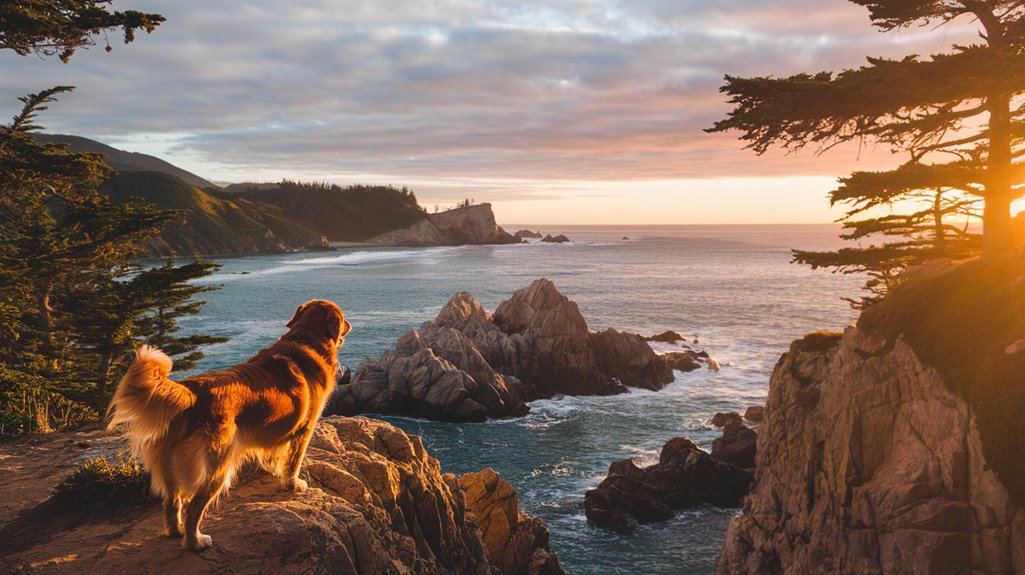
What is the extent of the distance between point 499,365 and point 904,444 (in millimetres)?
30745

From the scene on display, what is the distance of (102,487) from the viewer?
21.9 feet

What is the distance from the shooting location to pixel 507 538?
1481 centimetres

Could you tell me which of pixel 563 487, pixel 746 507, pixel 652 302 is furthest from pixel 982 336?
pixel 652 302

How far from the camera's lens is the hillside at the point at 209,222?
5704 inches

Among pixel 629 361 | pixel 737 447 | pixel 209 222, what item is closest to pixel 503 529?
pixel 737 447

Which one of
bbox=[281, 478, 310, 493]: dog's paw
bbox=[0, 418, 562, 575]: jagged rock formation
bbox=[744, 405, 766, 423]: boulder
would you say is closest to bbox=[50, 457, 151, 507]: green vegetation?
bbox=[0, 418, 562, 575]: jagged rock formation

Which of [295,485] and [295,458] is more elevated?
[295,458]

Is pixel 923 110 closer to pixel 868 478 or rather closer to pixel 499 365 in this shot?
pixel 868 478

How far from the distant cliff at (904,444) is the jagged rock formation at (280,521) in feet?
28.2

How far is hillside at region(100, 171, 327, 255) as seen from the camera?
14488 centimetres

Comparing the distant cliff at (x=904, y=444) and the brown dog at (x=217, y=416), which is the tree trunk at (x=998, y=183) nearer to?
the distant cliff at (x=904, y=444)

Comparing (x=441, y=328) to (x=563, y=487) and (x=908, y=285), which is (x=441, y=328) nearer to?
(x=563, y=487)

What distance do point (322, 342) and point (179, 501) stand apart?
2108 millimetres

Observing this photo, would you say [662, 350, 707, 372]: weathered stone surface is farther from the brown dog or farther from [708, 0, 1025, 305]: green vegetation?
the brown dog
